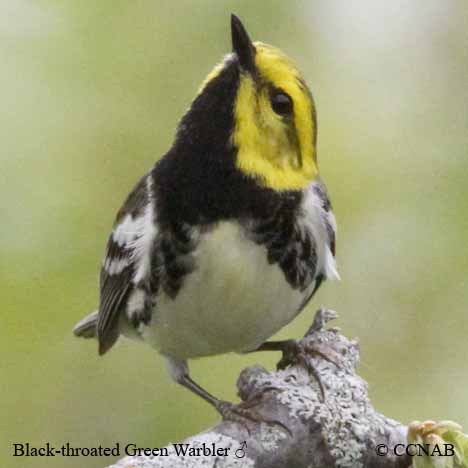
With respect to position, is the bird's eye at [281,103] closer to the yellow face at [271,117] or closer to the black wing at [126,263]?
the yellow face at [271,117]

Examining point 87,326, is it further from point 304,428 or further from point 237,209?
point 304,428

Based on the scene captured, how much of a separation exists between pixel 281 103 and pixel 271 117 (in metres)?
0.05

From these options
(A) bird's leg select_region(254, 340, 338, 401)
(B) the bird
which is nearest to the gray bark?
(A) bird's leg select_region(254, 340, 338, 401)

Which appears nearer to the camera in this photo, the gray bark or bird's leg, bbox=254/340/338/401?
the gray bark

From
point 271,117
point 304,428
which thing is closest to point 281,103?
point 271,117

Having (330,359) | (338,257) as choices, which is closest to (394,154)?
(338,257)

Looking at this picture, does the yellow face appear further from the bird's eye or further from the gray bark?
the gray bark

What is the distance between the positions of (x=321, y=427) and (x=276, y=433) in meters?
0.12

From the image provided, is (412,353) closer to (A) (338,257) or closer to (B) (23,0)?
(A) (338,257)

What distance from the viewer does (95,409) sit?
401 cm

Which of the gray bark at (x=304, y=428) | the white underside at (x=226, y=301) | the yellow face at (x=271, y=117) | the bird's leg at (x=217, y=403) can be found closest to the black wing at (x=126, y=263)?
the white underside at (x=226, y=301)

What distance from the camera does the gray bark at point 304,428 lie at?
257 centimetres

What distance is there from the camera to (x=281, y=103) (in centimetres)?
327

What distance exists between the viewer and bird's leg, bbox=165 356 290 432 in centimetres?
267
